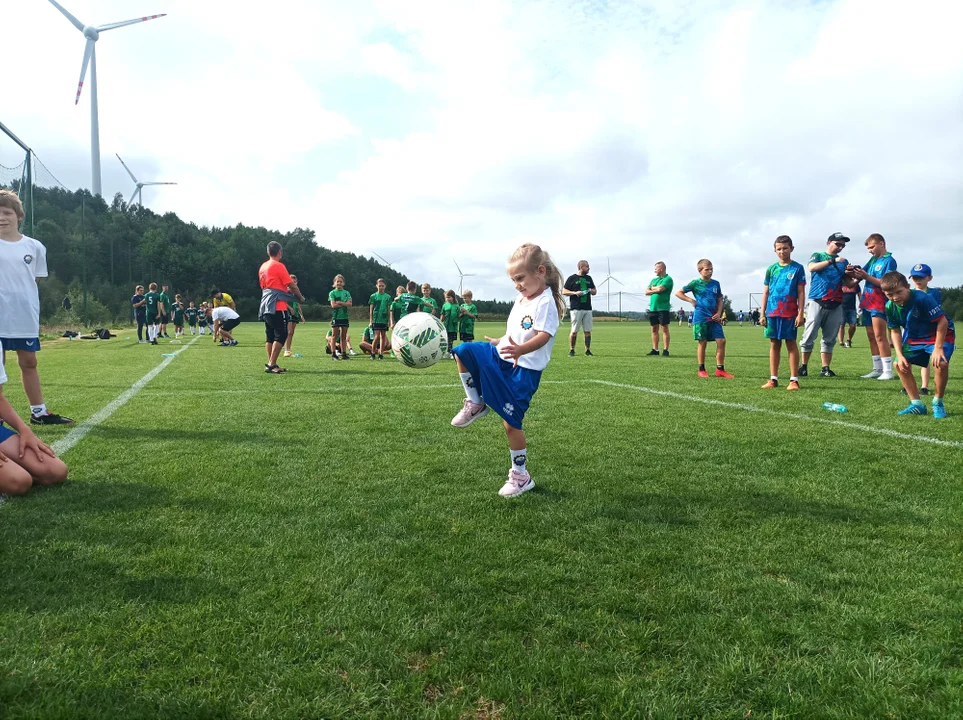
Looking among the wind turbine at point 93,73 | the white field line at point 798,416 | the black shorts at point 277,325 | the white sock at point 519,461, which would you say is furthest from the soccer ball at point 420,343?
the wind turbine at point 93,73

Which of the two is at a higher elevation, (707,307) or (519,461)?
(707,307)

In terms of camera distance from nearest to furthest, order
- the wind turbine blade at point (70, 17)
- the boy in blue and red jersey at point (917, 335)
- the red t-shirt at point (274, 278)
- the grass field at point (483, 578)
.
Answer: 1. the grass field at point (483, 578)
2. the boy in blue and red jersey at point (917, 335)
3. the red t-shirt at point (274, 278)
4. the wind turbine blade at point (70, 17)

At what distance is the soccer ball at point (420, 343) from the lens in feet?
16.4

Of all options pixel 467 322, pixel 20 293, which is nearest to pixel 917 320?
pixel 20 293

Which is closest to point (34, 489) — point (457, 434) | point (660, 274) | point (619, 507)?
point (457, 434)

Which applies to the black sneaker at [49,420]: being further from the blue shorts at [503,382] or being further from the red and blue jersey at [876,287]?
the red and blue jersey at [876,287]

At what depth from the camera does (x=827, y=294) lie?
10.1 metres

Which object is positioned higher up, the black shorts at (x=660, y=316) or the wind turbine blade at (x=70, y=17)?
the wind turbine blade at (x=70, y=17)

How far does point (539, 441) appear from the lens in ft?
18.4

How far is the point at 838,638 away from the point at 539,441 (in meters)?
3.42

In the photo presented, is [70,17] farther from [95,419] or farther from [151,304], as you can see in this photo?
[95,419]

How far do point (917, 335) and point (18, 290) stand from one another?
9227 mm

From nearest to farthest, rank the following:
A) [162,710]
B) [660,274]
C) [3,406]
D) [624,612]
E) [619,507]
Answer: [162,710]
[624,612]
[619,507]
[3,406]
[660,274]

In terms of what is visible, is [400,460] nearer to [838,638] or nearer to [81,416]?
[838,638]
